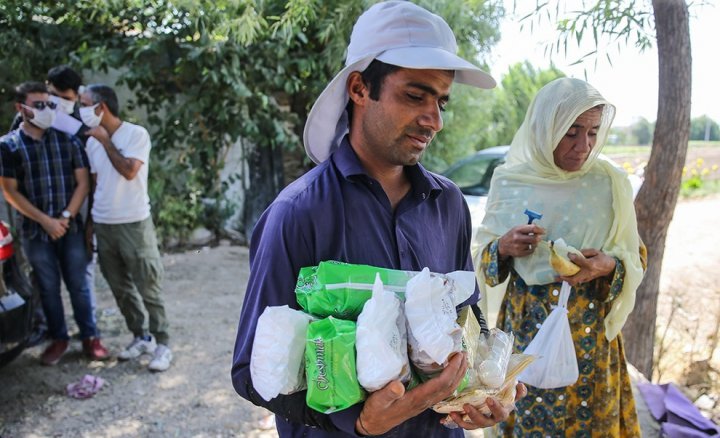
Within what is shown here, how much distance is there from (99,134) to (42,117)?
1.30 ft

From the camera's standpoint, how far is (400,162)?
1.43 m

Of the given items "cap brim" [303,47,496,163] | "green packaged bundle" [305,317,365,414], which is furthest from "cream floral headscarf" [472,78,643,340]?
"green packaged bundle" [305,317,365,414]

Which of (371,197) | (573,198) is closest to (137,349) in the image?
(573,198)

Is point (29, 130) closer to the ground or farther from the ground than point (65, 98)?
closer to the ground

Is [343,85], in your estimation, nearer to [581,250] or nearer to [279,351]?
[279,351]

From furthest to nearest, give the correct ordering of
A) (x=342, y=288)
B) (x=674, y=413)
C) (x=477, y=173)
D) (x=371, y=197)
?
(x=477, y=173) → (x=674, y=413) → (x=371, y=197) → (x=342, y=288)

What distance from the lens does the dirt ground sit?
3.29m

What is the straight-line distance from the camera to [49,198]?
12.5ft

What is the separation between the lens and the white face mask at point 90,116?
12.2 feet

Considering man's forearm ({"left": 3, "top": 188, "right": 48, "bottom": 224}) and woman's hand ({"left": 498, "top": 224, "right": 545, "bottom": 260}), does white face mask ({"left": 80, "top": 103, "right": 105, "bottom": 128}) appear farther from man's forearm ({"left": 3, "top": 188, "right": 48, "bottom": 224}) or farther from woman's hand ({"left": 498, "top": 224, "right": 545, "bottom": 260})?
woman's hand ({"left": 498, "top": 224, "right": 545, "bottom": 260})

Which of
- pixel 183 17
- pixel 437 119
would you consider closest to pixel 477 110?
pixel 183 17

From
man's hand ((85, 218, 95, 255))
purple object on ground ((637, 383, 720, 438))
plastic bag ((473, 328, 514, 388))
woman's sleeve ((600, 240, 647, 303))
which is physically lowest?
purple object on ground ((637, 383, 720, 438))

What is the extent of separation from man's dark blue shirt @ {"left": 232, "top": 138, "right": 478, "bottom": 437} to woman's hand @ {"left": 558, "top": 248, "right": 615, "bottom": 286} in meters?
0.81

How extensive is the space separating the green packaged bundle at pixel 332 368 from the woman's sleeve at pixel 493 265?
1446 millimetres
